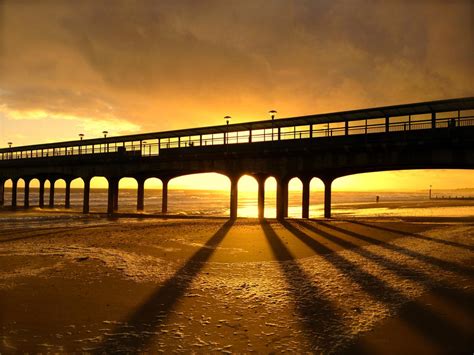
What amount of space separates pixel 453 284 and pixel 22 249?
16.7 meters

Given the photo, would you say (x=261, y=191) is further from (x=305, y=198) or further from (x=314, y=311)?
(x=314, y=311)

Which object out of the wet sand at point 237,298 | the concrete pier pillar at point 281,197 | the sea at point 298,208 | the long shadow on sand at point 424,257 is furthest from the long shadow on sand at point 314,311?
the sea at point 298,208

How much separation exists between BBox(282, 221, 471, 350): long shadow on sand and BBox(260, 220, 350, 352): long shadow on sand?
1429 mm

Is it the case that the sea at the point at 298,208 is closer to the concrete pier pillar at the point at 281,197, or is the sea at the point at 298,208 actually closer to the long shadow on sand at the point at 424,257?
the concrete pier pillar at the point at 281,197

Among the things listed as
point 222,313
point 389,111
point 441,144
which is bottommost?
point 222,313

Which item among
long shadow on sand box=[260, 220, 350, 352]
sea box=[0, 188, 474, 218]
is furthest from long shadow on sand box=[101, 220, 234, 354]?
sea box=[0, 188, 474, 218]

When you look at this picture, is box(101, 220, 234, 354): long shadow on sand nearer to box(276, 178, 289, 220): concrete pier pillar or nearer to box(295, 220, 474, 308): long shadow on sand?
box(295, 220, 474, 308): long shadow on sand

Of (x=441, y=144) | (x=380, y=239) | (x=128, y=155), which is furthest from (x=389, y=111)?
(x=128, y=155)

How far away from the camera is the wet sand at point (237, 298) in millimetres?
5902

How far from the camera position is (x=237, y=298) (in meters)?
8.24

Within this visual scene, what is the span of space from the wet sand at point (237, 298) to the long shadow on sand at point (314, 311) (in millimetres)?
29

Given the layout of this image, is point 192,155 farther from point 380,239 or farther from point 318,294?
point 318,294

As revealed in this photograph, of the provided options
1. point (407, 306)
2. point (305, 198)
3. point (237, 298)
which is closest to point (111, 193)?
point (305, 198)

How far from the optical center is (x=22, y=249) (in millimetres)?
14359
